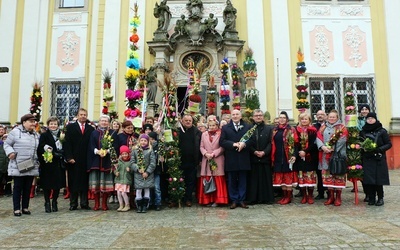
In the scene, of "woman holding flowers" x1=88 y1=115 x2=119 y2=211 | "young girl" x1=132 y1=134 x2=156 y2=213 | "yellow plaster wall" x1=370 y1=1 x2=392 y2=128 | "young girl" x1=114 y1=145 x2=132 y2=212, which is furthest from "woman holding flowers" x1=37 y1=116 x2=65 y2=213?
"yellow plaster wall" x1=370 y1=1 x2=392 y2=128

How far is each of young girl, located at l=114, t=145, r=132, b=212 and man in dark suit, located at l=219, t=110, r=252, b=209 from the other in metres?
1.84

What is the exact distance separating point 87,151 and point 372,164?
5.59 m

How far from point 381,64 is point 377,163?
30.4 ft

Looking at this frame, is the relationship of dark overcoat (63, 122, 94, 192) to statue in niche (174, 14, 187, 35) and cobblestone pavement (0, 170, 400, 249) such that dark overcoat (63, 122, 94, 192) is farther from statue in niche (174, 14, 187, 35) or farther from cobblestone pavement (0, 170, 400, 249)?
statue in niche (174, 14, 187, 35)

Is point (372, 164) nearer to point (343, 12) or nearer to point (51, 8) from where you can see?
point (343, 12)

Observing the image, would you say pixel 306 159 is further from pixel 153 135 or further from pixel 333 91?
pixel 333 91

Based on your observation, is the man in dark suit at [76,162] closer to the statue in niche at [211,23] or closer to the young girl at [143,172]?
the young girl at [143,172]

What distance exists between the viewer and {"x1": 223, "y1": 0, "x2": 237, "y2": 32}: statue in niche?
1432 cm

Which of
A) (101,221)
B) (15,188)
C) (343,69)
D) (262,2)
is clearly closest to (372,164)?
(101,221)

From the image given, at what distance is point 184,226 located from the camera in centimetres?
550

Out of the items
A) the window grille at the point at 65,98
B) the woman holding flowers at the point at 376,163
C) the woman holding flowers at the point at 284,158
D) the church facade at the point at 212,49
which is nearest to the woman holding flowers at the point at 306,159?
the woman holding flowers at the point at 284,158

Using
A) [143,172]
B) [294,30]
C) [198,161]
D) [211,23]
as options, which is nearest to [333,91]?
[294,30]

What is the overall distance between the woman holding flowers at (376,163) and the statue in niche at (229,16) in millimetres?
8187

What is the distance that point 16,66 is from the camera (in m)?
15.2
